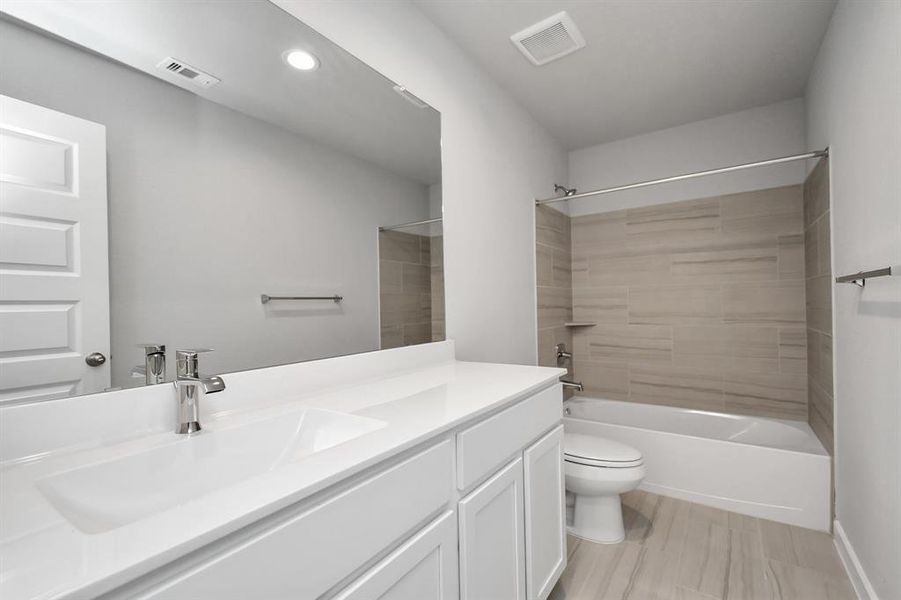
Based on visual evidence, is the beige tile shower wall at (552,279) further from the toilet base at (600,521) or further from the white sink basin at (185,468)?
the white sink basin at (185,468)

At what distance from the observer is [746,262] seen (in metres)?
2.70

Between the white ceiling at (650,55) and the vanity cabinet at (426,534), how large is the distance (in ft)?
5.38

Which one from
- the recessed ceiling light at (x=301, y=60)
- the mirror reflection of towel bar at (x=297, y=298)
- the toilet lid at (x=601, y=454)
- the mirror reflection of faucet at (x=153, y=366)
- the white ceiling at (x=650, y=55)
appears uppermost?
the white ceiling at (x=650, y=55)

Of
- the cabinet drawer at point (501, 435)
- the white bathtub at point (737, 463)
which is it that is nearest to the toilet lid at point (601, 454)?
the white bathtub at point (737, 463)

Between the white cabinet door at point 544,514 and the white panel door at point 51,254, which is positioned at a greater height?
the white panel door at point 51,254

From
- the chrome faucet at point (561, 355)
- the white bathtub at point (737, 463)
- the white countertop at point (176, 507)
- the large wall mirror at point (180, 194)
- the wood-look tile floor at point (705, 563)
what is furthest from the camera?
the chrome faucet at point (561, 355)

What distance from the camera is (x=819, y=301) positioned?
2.15 metres

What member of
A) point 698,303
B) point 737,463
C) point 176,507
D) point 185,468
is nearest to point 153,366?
point 185,468

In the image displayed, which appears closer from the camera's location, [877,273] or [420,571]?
[420,571]

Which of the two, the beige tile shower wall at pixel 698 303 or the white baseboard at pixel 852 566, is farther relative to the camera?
the beige tile shower wall at pixel 698 303

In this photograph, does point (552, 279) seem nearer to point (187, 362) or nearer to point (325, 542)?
point (187, 362)

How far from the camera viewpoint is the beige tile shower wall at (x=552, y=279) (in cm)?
277

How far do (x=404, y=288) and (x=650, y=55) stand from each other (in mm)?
1764

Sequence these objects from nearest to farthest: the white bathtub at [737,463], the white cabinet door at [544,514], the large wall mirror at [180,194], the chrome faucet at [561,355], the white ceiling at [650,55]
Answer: the large wall mirror at [180,194] → the white cabinet door at [544,514] → the white ceiling at [650,55] → the white bathtub at [737,463] → the chrome faucet at [561,355]
